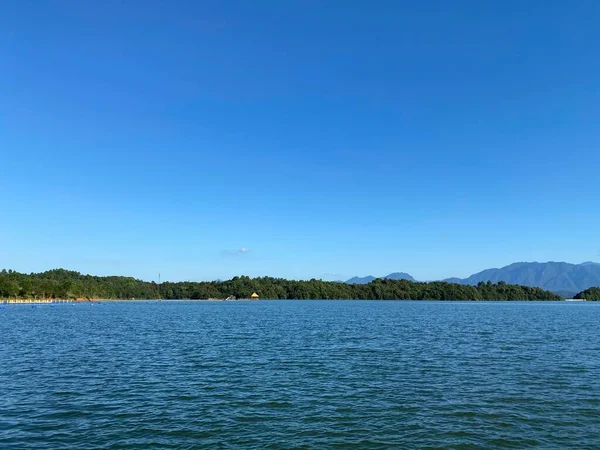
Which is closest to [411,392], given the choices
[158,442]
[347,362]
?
[347,362]

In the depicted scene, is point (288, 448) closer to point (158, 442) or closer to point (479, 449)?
point (158, 442)

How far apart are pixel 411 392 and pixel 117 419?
18.2 meters

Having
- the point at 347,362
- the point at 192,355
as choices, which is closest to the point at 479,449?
the point at 347,362

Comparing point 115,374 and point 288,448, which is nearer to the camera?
point 288,448

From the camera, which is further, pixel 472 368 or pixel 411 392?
Answer: pixel 472 368

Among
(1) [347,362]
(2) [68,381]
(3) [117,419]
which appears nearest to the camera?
(3) [117,419]

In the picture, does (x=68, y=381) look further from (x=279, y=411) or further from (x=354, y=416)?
(x=354, y=416)

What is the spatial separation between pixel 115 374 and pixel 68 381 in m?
3.74

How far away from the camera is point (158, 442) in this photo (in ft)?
68.2

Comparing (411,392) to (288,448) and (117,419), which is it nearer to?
(288,448)

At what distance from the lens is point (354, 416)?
24.9 metres

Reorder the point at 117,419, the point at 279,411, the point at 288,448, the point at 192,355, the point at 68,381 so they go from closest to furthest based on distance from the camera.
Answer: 1. the point at 288,448
2. the point at 117,419
3. the point at 279,411
4. the point at 68,381
5. the point at 192,355

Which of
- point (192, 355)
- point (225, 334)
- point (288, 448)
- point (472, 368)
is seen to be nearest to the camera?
point (288, 448)

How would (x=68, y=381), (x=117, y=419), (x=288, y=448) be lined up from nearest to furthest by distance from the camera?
(x=288, y=448)
(x=117, y=419)
(x=68, y=381)
